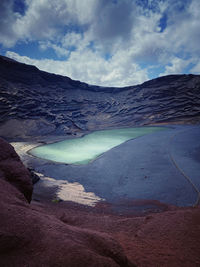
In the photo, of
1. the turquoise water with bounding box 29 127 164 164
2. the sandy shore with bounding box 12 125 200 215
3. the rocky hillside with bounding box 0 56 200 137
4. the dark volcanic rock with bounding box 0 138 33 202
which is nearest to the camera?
the dark volcanic rock with bounding box 0 138 33 202

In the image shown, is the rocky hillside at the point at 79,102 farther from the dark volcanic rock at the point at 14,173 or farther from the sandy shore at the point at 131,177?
the dark volcanic rock at the point at 14,173

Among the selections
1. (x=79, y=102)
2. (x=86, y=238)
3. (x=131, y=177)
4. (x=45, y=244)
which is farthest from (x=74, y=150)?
(x=79, y=102)

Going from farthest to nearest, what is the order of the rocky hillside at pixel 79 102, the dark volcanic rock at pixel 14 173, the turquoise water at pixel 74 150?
1. the rocky hillside at pixel 79 102
2. the turquoise water at pixel 74 150
3. the dark volcanic rock at pixel 14 173

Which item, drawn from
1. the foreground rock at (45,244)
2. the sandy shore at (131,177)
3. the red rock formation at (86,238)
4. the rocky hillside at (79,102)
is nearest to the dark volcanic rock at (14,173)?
the red rock formation at (86,238)

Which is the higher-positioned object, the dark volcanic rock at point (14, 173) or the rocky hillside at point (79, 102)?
the rocky hillside at point (79, 102)

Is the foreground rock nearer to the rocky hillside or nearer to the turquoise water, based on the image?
the turquoise water

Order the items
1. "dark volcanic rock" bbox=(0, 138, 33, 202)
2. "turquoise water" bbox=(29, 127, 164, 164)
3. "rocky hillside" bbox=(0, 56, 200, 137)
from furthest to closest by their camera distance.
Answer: "rocky hillside" bbox=(0, 56, 200, 137) → "turquoise water" bbox=(29, 127, 164, 164) → "dark volcanic rock" bbox=(0, 138, 33, 202)

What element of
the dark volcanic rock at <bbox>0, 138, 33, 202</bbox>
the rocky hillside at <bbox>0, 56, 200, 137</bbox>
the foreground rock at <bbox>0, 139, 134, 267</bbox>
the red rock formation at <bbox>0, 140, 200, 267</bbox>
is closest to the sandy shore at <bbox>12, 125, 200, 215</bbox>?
the red rock formation at <bbox>0, 140, 200, 267</bbox>

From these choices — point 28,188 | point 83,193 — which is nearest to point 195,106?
point 83,193

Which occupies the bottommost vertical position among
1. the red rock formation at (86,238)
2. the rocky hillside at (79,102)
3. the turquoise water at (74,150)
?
the turquoise water at (74,150)
